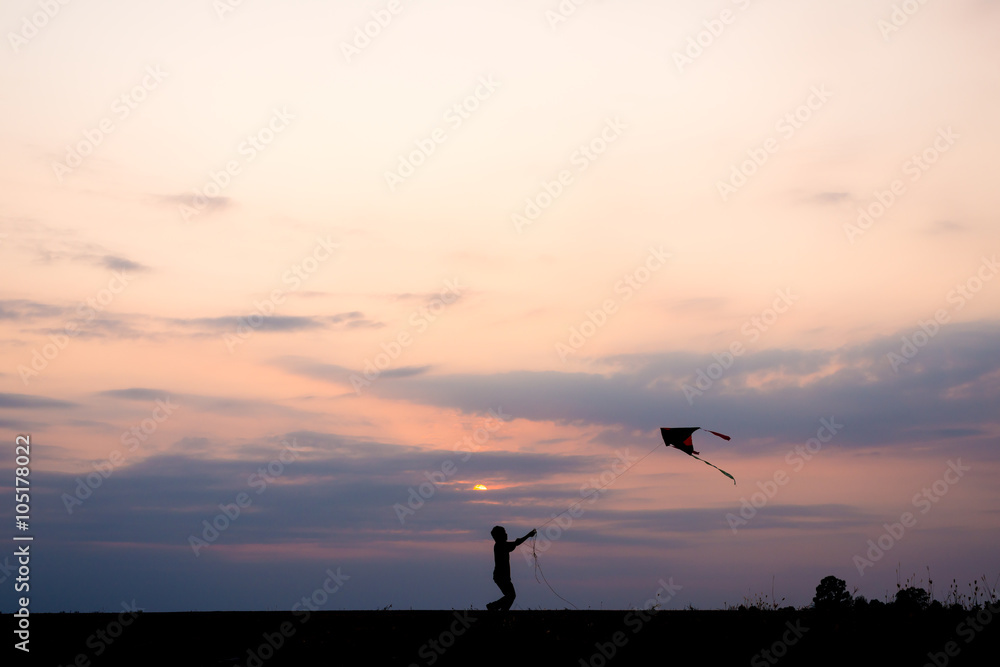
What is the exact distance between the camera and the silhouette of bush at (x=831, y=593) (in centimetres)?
2544

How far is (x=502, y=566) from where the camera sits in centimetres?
2427

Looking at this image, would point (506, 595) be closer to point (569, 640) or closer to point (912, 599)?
point (569, 640)

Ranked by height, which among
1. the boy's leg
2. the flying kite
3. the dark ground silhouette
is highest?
the flying kite

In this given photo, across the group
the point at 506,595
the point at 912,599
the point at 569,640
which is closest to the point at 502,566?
the point at 506,595

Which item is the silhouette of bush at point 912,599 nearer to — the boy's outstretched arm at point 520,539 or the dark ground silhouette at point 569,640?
the dark ground silhouette at point 569,640

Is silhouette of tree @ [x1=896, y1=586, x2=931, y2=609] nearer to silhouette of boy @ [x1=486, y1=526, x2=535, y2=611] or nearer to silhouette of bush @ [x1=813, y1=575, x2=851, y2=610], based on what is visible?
silhouette of bush @ [x1=813, y1=575, x2=851, y2=610]

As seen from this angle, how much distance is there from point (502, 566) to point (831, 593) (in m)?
11.6

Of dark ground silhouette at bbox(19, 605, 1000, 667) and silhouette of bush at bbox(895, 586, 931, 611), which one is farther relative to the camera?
silhouette of bush at bbox(895, 586, 931, 611)

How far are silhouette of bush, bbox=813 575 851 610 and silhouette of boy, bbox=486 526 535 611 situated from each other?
839 cm

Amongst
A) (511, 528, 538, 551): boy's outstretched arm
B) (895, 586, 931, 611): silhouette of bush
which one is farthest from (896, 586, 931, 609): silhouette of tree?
(511, 528, 538, 551): boy's outstretched arm

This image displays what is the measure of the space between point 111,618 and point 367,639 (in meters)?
9.45

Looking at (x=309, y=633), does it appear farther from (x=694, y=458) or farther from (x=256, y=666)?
(x=694, y=458)

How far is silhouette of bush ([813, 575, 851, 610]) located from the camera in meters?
25.4

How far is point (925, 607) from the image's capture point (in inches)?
869
